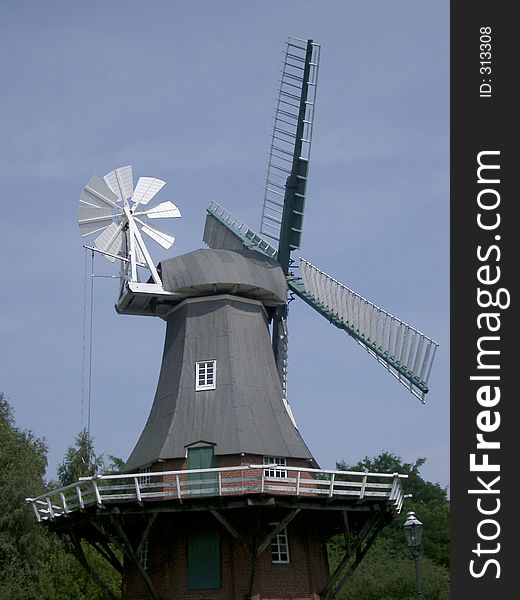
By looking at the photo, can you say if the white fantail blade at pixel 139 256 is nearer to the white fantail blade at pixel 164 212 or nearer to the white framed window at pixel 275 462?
the white fantail blade at pixel 164 212

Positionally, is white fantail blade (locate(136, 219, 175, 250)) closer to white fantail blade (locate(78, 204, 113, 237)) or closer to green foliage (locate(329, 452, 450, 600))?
white fantail blade (locate(78, 204, 113, 237))

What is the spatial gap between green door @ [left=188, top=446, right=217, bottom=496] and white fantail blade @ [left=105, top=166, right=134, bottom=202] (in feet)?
22.9

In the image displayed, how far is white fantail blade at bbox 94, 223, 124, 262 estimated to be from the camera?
24.9 meters

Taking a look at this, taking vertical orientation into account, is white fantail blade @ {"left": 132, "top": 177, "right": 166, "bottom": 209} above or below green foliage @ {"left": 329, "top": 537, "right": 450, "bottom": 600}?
above

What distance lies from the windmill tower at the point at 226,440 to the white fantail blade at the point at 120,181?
0.04 metres

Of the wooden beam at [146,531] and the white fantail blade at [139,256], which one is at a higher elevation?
the white fantail blade at [139,256]

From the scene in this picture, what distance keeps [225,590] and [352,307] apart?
7.68 metres

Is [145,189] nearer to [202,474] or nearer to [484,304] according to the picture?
[202,474]

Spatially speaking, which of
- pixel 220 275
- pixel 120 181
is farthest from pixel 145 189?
pixel 220 275

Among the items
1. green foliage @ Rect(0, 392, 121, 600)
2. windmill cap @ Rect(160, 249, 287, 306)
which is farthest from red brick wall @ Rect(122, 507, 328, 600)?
green foliage @ Rect(0, 392, 121, 600)

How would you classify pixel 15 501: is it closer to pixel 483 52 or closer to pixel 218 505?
pixel 218 505

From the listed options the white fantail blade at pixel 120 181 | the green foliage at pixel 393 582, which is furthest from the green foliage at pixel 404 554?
the white fantail blade at pixel 120 181

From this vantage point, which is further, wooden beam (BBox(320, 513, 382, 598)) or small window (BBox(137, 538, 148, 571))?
small window (BBox(137, 538, 148, 571))

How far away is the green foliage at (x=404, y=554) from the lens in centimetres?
3462
